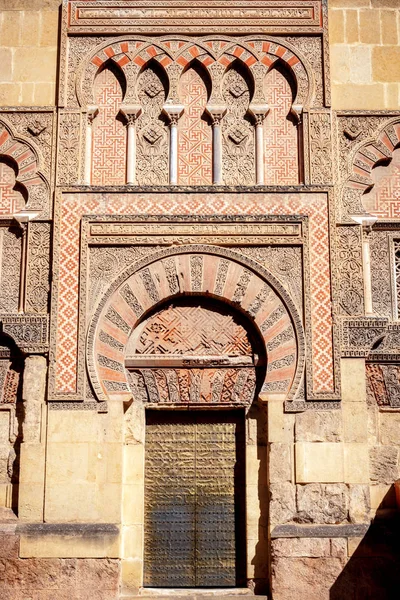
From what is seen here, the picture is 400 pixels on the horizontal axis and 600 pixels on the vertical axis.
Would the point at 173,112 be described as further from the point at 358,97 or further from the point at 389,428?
the point at 389,428

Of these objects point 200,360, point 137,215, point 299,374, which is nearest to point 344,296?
point 299,374

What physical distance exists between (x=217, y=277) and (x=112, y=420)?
1.61m

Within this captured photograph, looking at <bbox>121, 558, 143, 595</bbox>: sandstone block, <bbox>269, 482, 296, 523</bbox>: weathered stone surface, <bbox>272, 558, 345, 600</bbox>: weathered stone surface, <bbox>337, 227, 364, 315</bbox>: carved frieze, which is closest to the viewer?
<bbox>272, 558, 345, 600</bbox>: weathered stone surface

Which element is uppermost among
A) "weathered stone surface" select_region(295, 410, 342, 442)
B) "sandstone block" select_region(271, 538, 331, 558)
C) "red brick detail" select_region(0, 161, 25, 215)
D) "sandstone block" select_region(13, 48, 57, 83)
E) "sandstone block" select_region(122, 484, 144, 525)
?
"sandstone block" select_region(13, 48, 57, 83)

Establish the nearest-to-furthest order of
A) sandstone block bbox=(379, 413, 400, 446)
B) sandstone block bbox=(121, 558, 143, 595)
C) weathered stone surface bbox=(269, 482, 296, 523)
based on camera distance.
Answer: weathered stone surface bbox=(269, 482, 296, 523), sandstone block bbox=(121, 558, 143, 595), sandstone block bbox=(379, 413, 400, 446)

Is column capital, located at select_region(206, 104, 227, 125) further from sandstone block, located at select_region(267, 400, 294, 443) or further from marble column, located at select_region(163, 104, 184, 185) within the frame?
sandstone block, located at select_region(267, 400, 294, 443)

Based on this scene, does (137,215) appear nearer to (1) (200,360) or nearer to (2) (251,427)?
(1) (200,360)

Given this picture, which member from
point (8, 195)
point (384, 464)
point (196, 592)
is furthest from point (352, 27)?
point (196, 592)

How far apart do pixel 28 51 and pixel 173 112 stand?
1.59 meters

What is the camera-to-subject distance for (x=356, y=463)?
833cm

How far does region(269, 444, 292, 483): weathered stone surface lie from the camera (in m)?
8.28

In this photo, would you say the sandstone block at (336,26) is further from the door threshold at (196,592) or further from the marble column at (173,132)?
the door threshold at (196,592)

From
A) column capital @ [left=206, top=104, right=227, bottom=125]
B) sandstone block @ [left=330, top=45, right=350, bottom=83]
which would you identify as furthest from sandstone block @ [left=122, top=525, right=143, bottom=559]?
sandstone block @ [left=330, top=45, right=350, bottom=83]

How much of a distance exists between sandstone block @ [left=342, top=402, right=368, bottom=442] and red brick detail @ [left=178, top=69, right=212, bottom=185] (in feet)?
8.26
